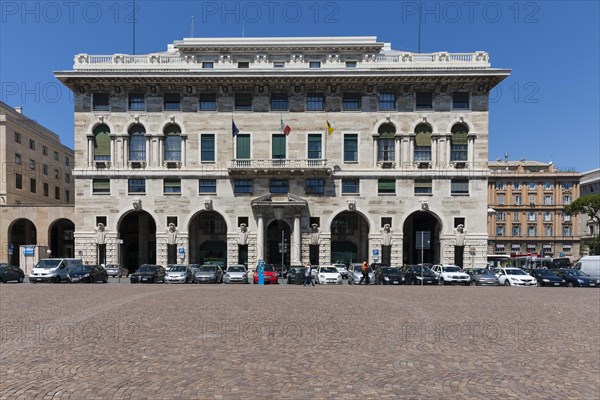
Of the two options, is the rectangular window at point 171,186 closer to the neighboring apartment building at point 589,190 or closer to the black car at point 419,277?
the black car at point 419,277

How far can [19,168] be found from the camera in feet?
164

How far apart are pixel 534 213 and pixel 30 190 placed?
82.4 meters

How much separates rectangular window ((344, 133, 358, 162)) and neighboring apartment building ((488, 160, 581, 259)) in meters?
46.8

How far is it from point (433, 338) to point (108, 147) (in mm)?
38638

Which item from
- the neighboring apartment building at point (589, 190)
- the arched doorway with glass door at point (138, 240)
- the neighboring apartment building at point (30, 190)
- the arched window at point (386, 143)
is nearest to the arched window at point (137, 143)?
the arched doorway with glass door at point (138, 240)

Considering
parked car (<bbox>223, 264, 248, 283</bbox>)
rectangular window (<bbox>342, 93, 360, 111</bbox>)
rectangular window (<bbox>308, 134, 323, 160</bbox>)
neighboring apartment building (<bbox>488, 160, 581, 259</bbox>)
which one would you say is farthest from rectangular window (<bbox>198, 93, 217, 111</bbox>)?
neighboring apartment building (<bbox>488, 160, 581, 259</bbox>)

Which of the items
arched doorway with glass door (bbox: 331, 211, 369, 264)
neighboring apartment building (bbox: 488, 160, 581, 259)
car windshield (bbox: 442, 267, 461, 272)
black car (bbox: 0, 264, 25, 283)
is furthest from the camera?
neighboring apartment building (bbox: 488, 160, 581, 259)

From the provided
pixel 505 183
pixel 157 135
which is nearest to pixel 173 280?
pixel 157 135

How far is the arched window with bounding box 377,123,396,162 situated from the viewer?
131 feet

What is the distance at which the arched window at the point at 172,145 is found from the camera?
40125mm

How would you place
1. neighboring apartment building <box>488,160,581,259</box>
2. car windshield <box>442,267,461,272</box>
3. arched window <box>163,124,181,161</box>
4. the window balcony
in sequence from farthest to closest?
1. neighboring apartment building <box>488,160,581,259</box>
2. arched window <box>163,124,181,161</box>
3. the window balcony
4. car windshield <box>442,267,461,272</box>

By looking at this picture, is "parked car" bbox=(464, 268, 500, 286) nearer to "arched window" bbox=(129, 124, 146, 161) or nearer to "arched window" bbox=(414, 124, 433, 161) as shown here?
"arched window" bbox=(414, 124, 433, 161)

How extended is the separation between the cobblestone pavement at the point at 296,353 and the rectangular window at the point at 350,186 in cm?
2628

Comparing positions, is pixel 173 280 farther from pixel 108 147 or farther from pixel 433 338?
pixel 433 338
